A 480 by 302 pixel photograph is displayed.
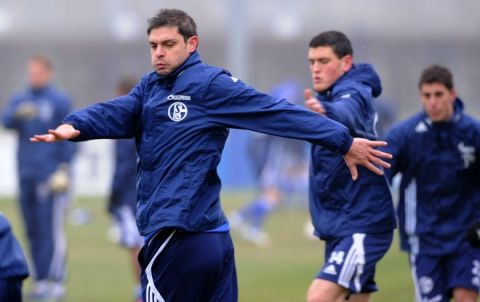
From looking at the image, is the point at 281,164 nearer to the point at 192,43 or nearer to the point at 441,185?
the point at 441,185

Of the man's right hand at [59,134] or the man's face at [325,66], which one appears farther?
the man's face at [325,66]

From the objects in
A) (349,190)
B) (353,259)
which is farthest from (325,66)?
(353,259)

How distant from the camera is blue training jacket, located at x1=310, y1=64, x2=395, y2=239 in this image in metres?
8.18

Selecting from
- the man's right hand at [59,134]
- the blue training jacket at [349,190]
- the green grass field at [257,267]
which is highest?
the man's right hand at [59,134]

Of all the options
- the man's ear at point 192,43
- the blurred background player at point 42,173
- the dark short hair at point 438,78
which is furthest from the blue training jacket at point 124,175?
the man's ear at point 192,43

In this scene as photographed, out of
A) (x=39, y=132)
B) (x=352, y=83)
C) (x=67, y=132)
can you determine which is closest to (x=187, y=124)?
(x=67, y=132)

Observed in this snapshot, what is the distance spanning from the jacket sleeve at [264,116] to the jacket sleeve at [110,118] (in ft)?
1.62

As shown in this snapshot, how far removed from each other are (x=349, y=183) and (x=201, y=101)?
66.8 inches

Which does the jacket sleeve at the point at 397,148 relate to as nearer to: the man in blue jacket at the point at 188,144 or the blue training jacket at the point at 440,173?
the blue training jacket at the point at 440,173

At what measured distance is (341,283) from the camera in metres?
8.14

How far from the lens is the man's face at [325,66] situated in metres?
8.33

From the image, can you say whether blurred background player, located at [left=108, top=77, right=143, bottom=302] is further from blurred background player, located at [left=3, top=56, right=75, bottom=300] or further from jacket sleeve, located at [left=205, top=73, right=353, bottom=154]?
jacket sleeve, located at [left=205, top=73, right=353, bottom=154]

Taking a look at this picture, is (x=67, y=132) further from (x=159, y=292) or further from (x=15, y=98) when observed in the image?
(x=15, y=98)

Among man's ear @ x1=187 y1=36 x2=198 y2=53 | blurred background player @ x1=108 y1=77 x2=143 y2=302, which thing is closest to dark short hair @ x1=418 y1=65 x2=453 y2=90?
man's ear @ x1=187 y1=36 x2=198 y2=53
